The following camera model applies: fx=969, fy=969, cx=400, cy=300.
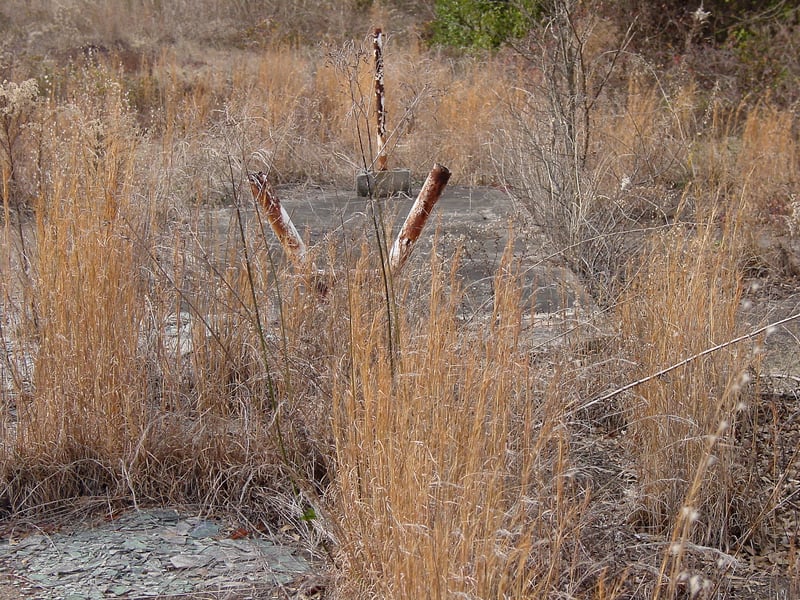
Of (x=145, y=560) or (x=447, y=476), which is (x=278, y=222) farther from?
(x=447, y=476)

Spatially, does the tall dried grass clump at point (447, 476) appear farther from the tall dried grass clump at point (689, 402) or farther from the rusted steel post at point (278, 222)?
the rusted steel post at point (278, 222)

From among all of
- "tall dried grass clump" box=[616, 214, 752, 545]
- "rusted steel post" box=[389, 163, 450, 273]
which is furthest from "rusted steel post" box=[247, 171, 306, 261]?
"tall dried grass clump" box=[616, 214, 752, 545]

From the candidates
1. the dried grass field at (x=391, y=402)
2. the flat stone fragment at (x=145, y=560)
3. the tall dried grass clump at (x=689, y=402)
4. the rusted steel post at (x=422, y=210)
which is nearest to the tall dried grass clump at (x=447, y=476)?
the dried grass field at (x=391, y=402)

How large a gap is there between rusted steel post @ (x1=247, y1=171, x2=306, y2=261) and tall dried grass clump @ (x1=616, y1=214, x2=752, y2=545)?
1.30 m

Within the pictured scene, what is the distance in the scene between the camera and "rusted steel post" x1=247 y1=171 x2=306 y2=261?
358 cm

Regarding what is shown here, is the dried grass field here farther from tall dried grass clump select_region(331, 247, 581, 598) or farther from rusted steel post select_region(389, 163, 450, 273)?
rusted steel post select_region(389, 163, 450, 273)

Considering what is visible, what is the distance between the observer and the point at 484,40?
13992 mm

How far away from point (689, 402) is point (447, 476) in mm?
1164

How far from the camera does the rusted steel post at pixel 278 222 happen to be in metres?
3.58

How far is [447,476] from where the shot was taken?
7.07 ft

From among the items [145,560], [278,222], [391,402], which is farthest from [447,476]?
[278,222]

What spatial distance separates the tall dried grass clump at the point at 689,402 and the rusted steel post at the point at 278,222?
4.27ft

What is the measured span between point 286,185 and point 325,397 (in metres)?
4.77

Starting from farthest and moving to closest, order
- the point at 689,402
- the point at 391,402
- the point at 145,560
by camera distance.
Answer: the point at 689,402
the point at 145,560
the point at 391,402
